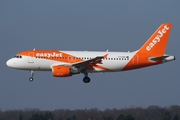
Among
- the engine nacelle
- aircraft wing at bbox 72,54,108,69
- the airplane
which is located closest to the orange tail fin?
the airplane

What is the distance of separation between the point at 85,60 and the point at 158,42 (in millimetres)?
9895

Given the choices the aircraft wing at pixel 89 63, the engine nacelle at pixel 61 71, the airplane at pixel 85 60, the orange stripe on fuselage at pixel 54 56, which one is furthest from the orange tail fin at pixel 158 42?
the engine nacelle at pixel 61 71

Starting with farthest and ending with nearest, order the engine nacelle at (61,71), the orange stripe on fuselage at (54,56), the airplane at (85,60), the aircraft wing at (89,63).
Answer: the orange stripe on fuselage at (54,56), the airplane at (85,60), the engine nacelle at (61,71), the aircraft wing at (89,63)

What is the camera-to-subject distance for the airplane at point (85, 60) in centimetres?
6862

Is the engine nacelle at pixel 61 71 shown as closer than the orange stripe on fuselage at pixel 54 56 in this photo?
Yes

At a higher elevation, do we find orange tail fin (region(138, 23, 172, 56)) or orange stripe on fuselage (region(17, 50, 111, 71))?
orange tail fin (region(138, 23, 172, 56))

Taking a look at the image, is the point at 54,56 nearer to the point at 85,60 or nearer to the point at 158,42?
the point at 85,60

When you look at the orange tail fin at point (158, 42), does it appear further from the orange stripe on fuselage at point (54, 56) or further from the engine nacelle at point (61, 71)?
the engine nacelle at point (61, 71)

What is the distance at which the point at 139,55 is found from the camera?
232ft

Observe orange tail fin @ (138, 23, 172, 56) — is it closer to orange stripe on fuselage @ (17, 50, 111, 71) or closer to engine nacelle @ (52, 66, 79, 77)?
orange stripe on fuselage @ (17, 50, 111, 71)

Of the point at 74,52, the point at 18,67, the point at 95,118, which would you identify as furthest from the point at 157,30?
the point at 95,118

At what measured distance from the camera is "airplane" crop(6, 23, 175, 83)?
68.6 m

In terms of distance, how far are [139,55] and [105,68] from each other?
4.47 metres

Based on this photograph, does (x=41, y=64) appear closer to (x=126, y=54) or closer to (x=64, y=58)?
(x=64, y=58)
